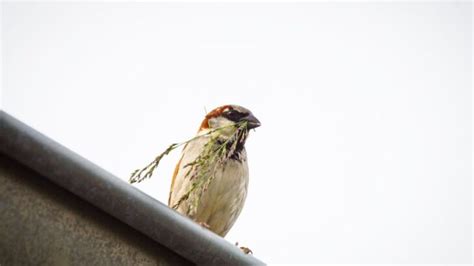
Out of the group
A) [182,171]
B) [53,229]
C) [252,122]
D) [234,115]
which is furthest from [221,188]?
[53,229]

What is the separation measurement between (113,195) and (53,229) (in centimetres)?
13

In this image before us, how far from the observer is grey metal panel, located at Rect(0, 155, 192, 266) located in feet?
3.46

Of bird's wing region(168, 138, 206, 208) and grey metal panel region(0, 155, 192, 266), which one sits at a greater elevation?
bird's wing region(168, 138, 206, 208)

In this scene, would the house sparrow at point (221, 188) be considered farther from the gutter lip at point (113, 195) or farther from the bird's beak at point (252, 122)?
the gutter lip at point (113, 195)

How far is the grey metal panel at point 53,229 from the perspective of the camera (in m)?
1.05

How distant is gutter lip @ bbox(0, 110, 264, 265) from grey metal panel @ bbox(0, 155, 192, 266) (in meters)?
0.04

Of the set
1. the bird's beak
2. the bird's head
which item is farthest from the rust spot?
the bird's beak

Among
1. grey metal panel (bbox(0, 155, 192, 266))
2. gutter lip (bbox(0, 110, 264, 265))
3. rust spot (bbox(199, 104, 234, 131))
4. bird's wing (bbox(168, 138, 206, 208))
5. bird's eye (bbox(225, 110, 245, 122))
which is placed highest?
bird's eye (bbox(225, 110, 245, 122))

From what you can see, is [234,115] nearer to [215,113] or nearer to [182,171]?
[215,113]

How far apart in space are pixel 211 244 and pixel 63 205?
0.96ft

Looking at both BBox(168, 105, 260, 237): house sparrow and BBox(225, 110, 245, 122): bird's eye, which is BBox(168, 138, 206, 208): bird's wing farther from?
BBox(225, 110, 245, 122): bird's eye

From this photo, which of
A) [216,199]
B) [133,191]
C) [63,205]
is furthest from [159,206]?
[216,199]

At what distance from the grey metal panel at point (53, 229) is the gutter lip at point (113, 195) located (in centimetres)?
4

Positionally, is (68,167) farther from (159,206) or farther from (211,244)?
(211,244)
